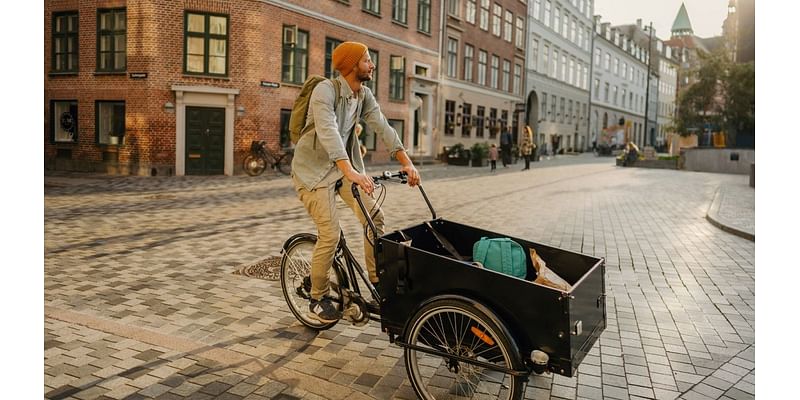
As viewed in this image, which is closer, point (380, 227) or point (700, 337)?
point (380, 227)

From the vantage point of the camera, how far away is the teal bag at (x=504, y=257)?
11.2ft

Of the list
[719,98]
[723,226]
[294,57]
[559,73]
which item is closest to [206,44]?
[294,57]

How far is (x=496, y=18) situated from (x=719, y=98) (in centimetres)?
1372

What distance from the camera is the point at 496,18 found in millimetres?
39094

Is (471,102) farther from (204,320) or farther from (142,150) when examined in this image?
(204,320)

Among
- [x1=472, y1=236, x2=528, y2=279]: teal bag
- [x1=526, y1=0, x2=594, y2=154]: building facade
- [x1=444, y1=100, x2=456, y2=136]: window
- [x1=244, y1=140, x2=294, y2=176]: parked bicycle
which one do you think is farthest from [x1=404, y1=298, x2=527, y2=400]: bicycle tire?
[x1=526, y1=0, x2=594, y2=154]: building facade

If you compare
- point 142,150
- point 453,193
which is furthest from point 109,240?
point 142,150

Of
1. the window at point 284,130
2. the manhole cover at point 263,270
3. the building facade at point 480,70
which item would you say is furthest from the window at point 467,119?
the manhole cover at point 263,270

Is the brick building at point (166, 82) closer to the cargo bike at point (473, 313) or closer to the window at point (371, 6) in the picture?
the window at point (371, 6)

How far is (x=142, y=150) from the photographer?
772 inches

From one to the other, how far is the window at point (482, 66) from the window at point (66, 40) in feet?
75.0

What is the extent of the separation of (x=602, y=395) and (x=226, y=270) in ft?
13.5

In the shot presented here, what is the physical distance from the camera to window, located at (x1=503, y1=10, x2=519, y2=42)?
40.4 metres
